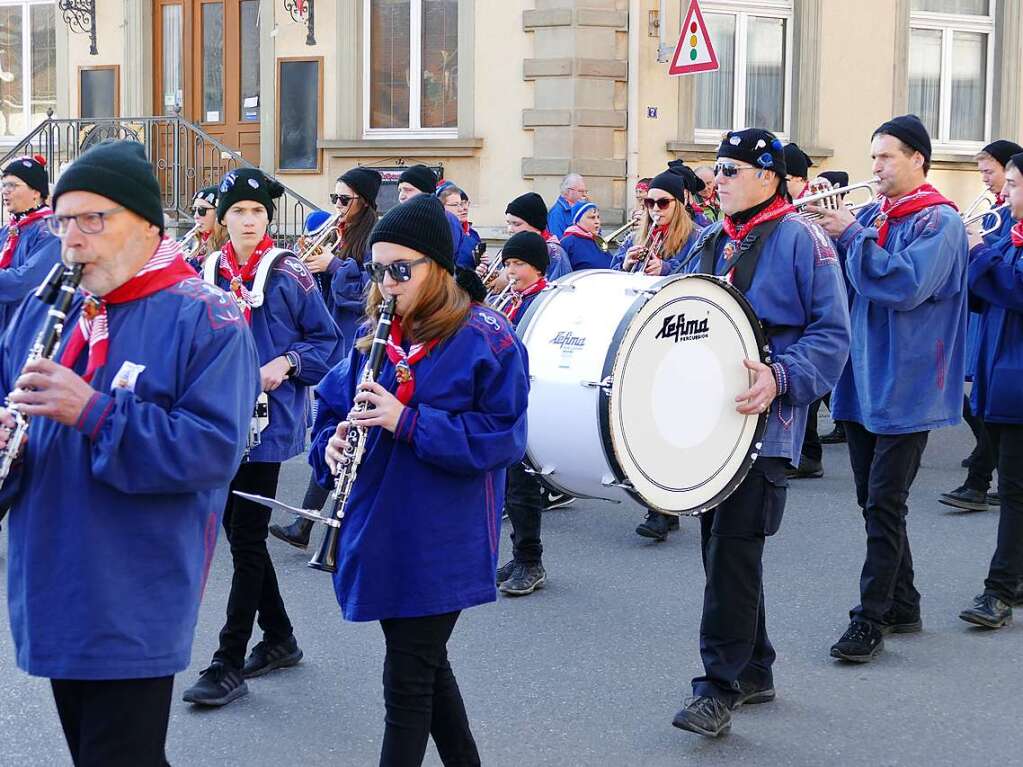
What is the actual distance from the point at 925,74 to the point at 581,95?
16.1 feet

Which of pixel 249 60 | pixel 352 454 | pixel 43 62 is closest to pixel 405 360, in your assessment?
pixel 352 454

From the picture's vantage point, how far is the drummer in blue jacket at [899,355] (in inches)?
215

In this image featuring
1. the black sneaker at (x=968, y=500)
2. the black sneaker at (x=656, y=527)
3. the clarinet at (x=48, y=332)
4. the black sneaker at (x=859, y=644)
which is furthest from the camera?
the black sneaker at (x=968, y=500)

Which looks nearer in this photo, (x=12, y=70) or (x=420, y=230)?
(x=420, y=230)

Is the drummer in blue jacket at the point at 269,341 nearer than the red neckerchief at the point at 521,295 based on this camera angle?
Yes

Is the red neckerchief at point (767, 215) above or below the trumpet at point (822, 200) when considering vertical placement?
below

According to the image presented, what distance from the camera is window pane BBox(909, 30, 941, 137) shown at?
1686cm

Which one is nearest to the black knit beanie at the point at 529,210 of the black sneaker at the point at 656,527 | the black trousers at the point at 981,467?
the black sneaker at the point at 656,527

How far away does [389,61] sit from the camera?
16000 mm

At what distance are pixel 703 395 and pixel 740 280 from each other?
0.43 meters

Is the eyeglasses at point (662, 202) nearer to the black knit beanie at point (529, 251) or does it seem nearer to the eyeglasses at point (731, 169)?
the black knit beanie at point (529, 251)

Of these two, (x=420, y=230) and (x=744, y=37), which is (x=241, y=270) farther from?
(x=744, y=37)

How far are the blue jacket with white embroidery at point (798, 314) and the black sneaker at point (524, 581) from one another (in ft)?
6.88

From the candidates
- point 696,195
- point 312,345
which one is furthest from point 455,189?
point 312,345
